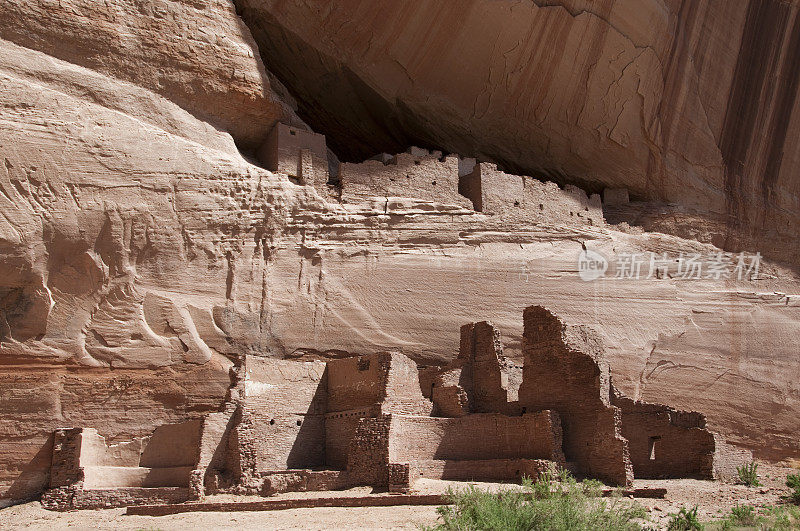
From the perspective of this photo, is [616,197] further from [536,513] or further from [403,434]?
[536,513]

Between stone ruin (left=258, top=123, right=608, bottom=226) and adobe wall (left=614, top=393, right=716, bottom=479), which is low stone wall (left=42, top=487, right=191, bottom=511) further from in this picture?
adobe wall (left=614, top=393, right=716, bottom=479)

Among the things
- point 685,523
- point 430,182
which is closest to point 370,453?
point 685,523

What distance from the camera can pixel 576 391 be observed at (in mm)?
16000

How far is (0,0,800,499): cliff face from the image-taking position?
650 inches

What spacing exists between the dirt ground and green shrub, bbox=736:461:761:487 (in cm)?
46

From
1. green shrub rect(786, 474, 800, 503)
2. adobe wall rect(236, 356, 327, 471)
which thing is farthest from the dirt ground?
adobe wall rect(236, 356, 327, 471)

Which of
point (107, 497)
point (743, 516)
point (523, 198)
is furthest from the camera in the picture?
point (523, 198)

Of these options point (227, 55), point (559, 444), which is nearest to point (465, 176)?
→ point (227, 55)

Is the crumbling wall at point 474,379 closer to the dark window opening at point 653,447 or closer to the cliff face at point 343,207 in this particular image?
the cliff face at point 343,207

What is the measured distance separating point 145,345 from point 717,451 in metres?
10.6

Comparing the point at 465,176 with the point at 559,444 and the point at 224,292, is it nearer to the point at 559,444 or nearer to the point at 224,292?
the point at 224,292

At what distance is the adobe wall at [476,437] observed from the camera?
1520cm

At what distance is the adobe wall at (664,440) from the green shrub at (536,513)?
15.7 feet

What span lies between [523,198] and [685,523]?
11384mm
